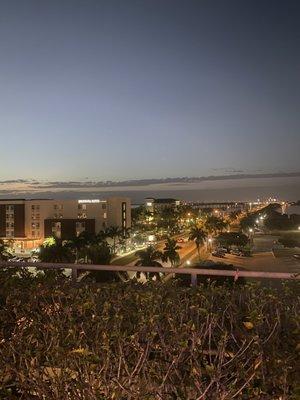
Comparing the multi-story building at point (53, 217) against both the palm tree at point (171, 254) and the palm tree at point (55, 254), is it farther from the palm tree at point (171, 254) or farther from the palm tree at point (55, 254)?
the palm tree at point (171, 254)

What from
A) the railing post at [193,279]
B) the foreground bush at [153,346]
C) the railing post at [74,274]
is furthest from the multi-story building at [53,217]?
the foreground bush at [153,346]

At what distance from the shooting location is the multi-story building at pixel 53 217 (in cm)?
8512

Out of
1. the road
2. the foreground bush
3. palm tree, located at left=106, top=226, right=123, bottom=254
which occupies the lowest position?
the road

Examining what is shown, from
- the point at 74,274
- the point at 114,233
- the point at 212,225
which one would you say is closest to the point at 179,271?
the point at 74,274

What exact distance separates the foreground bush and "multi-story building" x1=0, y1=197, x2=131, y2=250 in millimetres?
81801

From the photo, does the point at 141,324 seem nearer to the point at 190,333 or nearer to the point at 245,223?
the point at 190,333

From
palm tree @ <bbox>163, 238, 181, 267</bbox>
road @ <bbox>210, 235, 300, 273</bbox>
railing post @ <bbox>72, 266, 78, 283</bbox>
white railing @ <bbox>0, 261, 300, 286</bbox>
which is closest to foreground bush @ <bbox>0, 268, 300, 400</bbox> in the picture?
white railing @ <bbox>0, 261, 300, 286</bbox>

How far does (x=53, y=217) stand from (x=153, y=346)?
86106 mm

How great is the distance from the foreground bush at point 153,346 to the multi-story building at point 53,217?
268 ft

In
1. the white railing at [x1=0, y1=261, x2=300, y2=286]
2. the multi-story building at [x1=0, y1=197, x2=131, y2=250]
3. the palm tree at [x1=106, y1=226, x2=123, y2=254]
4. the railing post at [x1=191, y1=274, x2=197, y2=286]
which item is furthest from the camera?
the multi-story building at [x1=0, y1=197, x2=131, y2=250]

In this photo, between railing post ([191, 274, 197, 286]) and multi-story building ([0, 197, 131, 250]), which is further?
multi-story building ([0, 197, 131, 250])

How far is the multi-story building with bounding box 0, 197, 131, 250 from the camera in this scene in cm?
8512

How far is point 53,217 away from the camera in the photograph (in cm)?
8644

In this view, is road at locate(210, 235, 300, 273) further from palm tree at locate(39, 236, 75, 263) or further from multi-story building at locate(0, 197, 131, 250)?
multi-story building at locate(0, 197, 131, 250)
